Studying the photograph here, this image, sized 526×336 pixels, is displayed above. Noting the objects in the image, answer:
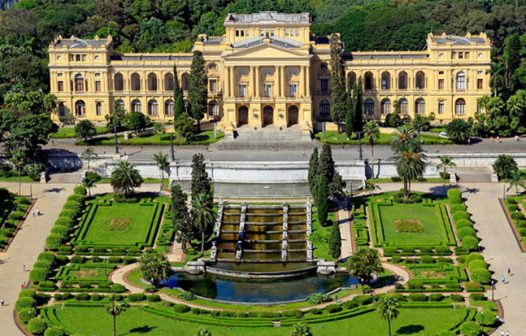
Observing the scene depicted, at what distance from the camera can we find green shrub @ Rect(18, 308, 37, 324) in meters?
112

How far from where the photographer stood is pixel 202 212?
12838 centimetres

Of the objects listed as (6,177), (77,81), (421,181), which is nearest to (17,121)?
(6,177)

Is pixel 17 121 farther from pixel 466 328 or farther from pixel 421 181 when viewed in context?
pixel 466 328

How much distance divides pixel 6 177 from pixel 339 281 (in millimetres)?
47814

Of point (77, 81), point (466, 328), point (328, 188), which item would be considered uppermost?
point (77, 81)

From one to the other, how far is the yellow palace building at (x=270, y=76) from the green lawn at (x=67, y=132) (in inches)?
191

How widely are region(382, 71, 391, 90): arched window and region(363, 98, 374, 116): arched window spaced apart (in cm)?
270

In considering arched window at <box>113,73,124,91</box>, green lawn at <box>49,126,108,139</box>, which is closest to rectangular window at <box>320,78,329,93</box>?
arched window at <box>113,73,124,91</box>

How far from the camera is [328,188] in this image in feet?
448

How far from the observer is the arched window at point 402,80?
17738 centimetres

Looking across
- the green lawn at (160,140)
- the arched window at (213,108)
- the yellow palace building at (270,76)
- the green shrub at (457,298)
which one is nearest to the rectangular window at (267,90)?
the yellow palace building at (270,76)

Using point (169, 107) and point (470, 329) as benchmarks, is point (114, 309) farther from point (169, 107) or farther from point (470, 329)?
point (169, 107)

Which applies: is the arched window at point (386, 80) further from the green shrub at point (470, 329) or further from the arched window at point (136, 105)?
the green shrub at point (470, 329)

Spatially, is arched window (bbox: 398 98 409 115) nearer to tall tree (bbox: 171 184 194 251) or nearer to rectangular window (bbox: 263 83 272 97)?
rectangular window (bbox: 263 83 272 97)
